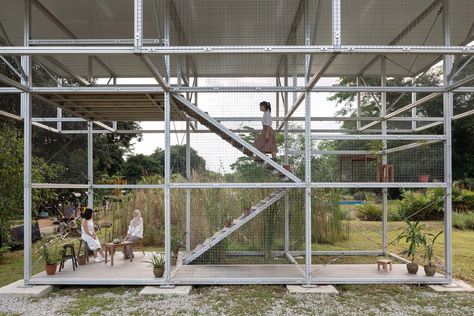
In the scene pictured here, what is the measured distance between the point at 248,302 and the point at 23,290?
12.7 ft

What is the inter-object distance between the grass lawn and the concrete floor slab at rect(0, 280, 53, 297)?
142 mm


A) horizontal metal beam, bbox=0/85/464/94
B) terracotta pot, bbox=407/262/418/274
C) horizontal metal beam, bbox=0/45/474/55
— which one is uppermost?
horizontal metal beam, bbox=0/45/474/55

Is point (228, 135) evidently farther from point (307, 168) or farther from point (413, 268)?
point (413, 268)

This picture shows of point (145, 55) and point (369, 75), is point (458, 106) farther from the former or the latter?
point (145, 55)

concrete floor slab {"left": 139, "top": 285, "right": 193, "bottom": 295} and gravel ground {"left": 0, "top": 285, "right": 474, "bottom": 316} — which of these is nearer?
gravel ground {"left": 0, "top": 285, "right": 474, "bottom": 316}

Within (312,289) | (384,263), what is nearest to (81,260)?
(312,289)

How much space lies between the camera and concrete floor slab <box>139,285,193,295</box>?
7055 mm

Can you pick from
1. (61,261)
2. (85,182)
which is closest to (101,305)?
(61,261)

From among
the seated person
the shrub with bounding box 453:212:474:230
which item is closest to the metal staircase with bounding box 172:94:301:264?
the seated person

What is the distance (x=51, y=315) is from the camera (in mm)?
6043

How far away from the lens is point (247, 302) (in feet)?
21.8

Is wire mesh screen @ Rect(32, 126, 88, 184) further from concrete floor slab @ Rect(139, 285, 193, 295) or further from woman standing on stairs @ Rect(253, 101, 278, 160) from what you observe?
woman standing on stairs @ Rect(253, 101, 278, 160)

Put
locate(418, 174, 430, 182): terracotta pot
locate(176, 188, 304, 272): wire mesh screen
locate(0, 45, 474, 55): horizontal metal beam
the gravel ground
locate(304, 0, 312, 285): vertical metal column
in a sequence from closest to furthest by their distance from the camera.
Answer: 1. locate(0, 45, 474, 55): horizontal metal beam
2. the gravel ground
3. locate(304, 0, 312, 285): vertical metal column
4. locate(418, 174, 430, 182): terracotta pot
5. locate(176, 188, 304, 272): wire mesh screen

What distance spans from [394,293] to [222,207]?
3.99 meters
